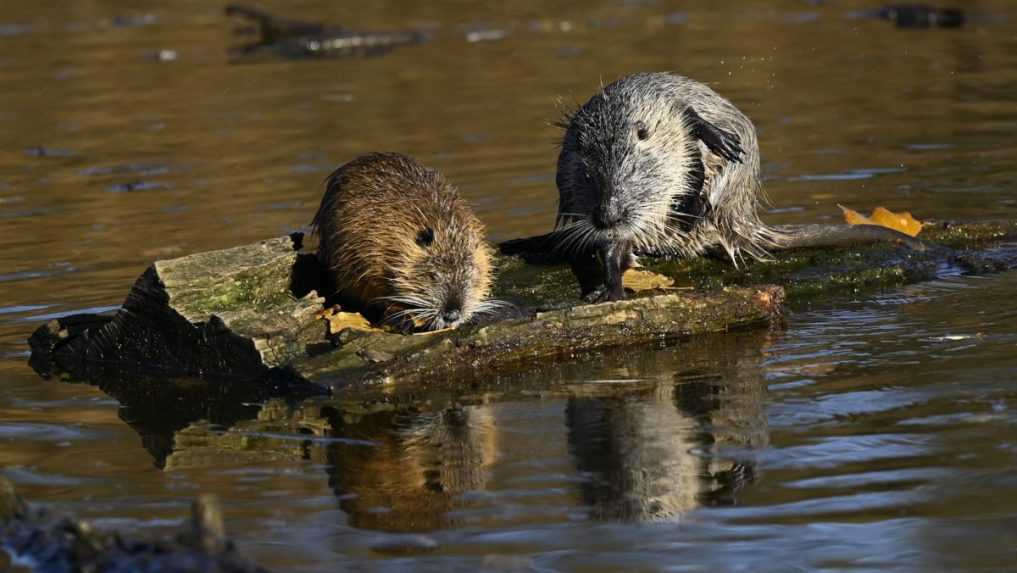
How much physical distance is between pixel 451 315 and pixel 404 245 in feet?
1.18

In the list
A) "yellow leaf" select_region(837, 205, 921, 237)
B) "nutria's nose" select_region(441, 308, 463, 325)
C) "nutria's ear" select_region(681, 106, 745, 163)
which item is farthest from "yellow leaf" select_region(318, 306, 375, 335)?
"yellow leaf" select_region(837, 205, 921, 237)

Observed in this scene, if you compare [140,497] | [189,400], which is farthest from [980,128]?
[140,497]

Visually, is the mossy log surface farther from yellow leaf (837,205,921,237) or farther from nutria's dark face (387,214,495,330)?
yellow leaf (837,205,921,237)

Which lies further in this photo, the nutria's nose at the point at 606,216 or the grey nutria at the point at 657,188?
the grey nutria at the point at 657,188

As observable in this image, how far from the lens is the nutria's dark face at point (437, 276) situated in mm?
6086

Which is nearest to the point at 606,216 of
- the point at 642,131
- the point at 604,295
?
the point at 604,295

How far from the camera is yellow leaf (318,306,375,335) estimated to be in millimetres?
6215

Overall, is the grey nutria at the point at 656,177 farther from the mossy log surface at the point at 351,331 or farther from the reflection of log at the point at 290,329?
the reflection of log at the point at 290,329

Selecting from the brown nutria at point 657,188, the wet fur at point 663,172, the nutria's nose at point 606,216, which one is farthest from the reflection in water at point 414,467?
the wet fur at point 663,172

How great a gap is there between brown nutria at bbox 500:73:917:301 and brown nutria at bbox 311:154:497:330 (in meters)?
0.60

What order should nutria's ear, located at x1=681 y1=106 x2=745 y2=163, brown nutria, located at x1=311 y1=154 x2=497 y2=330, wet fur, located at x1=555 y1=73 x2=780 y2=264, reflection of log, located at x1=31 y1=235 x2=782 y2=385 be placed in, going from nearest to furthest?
1. reflection of log, located at x1=31 y1=235 x2=782 y2=385
2. brown nutria, located at x1=311 y1=154 x2=497 y2=330
3. wet fur, located at x1=555 y1=73 x2=780 y2=264
4. nutria's ear, located at x1=681 y1=106 x2=745 y2=163

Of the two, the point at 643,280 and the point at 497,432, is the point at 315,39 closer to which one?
the point at 643,280

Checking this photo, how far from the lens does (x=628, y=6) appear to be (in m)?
19.6

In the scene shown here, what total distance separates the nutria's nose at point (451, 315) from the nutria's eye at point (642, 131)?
56.9 inches
